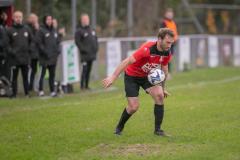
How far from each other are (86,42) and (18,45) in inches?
107

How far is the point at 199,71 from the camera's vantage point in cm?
2872

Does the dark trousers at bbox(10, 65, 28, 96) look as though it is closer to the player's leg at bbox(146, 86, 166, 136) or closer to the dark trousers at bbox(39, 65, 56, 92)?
the dark trousers at bbox(39, 65, 56, 92)

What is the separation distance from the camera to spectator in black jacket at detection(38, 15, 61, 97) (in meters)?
18.7

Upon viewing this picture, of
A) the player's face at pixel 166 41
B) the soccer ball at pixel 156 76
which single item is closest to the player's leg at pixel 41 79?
the soccer ball at pixel 156 76

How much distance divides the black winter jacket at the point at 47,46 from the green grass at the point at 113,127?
1048 mm

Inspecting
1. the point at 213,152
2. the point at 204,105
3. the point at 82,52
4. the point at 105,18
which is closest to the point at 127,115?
the point at 213,152

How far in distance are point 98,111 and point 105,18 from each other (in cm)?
1096

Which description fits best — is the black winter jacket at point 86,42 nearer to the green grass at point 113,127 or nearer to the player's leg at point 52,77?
the green grass at point 113,127

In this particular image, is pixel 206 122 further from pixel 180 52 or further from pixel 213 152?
pixel 180 52

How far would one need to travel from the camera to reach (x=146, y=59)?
11.5 m

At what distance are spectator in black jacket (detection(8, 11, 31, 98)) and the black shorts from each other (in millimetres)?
6800

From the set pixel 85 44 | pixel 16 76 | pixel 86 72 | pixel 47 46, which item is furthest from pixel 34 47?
pixel 86 72

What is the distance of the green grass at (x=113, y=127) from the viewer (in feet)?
33.8

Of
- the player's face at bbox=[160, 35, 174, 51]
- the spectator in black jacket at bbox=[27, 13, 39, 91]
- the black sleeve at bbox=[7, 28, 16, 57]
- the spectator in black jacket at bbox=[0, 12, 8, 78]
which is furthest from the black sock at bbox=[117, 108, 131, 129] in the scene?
the spectator in black jacket at bbox=[27, 13, 39, 91]
